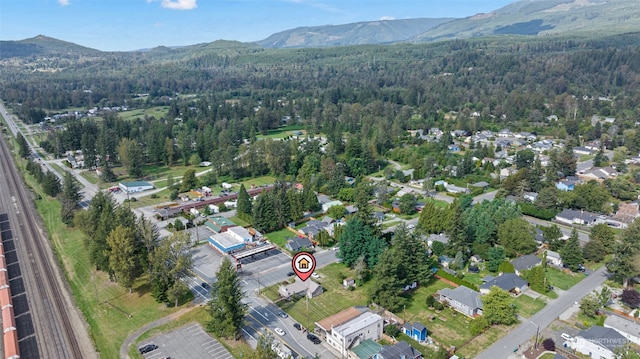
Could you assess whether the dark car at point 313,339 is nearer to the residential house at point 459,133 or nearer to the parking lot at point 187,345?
the parking lot at point 187,345

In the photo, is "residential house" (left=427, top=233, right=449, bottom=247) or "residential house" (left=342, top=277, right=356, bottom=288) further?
"residential house" (left=427, top=233, right=449, bottom=247)

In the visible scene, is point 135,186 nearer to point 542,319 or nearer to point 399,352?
point 399,352

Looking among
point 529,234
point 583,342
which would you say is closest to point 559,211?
point 529,234

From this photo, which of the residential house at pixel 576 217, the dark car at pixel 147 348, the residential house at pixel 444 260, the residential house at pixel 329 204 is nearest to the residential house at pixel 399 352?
the residential house at pixel 444 260

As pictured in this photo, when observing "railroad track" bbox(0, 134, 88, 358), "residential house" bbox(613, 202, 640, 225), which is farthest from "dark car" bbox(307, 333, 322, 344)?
"residential house" bbox(613, 202, 640, 225)

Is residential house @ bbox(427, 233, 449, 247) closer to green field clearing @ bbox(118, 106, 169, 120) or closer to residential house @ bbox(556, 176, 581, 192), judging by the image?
residential house @ bbox(556, 176, 581, 192)

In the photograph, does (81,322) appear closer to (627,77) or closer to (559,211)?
(559,211)

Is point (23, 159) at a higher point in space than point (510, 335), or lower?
higher
